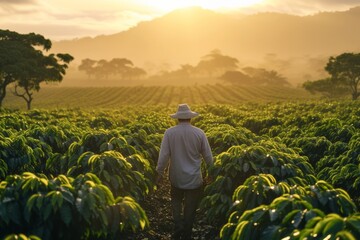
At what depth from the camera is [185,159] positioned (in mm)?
8023

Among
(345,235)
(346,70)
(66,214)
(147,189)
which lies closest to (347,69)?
(346,70)

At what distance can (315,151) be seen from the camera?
11.7 metres

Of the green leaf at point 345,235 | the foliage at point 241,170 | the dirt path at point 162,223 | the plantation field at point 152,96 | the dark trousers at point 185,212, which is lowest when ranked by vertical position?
the plantation field at point 152,96

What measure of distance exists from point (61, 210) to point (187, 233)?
4.03 metres

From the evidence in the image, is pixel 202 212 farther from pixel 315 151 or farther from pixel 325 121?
pixel 325 121

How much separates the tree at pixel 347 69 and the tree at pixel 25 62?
4115 cm

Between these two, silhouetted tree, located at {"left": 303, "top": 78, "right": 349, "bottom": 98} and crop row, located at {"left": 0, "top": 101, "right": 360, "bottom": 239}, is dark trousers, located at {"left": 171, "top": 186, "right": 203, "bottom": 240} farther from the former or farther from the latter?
silhouetted tree, located at {"left": 303, "top": 78, "right": 349, "bottom": 98}

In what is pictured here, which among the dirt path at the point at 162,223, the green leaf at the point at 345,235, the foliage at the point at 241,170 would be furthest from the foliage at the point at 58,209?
the dirt path at the point at 162,223

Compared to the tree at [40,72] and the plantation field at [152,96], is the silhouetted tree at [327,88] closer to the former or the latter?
the plantation field at [152,96]

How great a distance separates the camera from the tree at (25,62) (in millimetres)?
42250

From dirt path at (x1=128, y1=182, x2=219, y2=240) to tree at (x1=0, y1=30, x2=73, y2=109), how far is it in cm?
3487

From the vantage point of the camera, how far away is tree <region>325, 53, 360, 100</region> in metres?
63.5

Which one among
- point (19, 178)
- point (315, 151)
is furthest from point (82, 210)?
point (315, 151)

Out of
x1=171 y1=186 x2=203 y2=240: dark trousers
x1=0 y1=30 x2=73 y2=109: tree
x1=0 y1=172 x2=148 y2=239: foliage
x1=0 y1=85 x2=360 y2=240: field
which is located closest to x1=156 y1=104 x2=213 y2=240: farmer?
x1=171 y1=186 x2=203 y2=240: dark trousers
